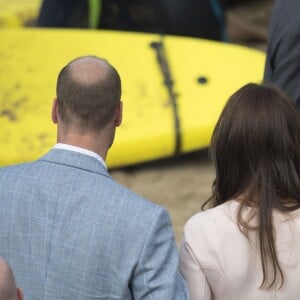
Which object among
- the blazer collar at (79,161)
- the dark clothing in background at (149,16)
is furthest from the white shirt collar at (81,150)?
the dark clothing in background at (149,16)

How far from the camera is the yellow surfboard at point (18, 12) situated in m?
5.72

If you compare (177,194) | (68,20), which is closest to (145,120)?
(177,194)

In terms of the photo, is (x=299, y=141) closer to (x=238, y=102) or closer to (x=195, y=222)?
(x=238, y=102)

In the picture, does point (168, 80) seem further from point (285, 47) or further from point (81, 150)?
point (81, 150)

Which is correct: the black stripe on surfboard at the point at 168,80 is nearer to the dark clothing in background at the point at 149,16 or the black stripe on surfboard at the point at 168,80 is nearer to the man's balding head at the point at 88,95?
the dark clothing in background at the point at 149,16

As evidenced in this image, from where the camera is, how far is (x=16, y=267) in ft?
5.87

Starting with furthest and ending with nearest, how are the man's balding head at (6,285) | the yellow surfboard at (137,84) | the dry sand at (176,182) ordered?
the yellow surfboard at (137,84)
the dry sand at (176,182)
the man's balding head at (6,285)

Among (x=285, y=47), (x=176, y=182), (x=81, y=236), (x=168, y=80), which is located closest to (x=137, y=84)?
(x=168, y=80)

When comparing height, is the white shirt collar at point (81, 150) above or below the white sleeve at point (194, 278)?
above

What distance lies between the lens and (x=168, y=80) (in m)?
4.73

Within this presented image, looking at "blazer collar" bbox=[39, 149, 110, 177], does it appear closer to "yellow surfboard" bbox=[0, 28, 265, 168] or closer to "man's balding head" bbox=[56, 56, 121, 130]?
"man's balding head" bbox=[56, 56, 121, 130]

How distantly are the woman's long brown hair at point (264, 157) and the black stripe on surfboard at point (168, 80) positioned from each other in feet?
8.42

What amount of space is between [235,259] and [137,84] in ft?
9.80

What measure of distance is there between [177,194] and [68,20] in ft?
6.07
